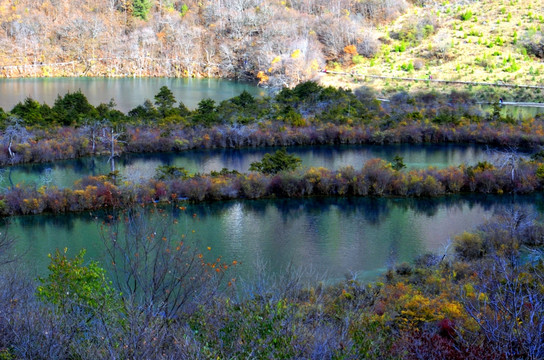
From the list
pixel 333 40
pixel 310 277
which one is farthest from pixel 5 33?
pixel 310 277

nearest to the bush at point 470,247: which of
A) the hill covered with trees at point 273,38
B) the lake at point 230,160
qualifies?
the lake at point 230,160

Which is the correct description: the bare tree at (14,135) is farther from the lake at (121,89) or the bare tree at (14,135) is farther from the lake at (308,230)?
the lake at (121,89)

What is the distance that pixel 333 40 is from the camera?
221 feet

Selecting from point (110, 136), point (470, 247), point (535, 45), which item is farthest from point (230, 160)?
point (535, 45)

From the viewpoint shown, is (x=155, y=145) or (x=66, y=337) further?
(x=155, y=145)

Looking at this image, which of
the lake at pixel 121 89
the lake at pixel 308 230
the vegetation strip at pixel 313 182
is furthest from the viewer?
the lake at pixel 121 89

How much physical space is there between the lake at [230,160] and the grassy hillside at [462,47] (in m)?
17.4

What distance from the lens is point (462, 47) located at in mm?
59969

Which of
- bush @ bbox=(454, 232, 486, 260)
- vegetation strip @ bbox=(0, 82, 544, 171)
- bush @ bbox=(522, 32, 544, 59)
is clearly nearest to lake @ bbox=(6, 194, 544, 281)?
bush @ bbox=(454, 232, 486, 260)

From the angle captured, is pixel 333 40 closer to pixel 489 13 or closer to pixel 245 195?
pixel 489 13

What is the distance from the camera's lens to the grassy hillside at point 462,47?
55094 millimetres

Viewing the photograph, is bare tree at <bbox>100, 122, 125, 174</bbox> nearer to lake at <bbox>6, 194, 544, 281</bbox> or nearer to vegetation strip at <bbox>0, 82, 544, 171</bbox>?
vegetation strip at <bbox>0, 82, 544, 171</bbox>

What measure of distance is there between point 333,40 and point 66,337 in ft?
204

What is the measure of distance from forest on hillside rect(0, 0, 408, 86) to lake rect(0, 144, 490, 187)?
101ft
